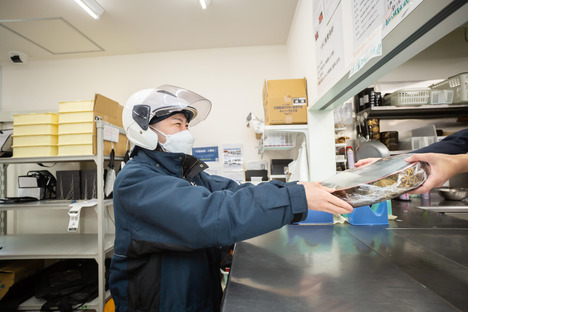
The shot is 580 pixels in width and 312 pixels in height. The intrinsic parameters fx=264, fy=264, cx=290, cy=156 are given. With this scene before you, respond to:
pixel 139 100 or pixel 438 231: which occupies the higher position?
pixel 139 100

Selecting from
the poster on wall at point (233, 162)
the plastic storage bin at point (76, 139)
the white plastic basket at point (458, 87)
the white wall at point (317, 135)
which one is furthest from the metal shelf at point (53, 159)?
the white plastic basket at point (458, 87)

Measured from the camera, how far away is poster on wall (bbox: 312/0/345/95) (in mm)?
1431

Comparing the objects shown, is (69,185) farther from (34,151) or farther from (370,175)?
(370,175)

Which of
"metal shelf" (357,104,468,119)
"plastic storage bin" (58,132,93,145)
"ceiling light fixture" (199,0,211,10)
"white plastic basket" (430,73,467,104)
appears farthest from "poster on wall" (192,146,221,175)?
"white plastic basket" (430,73,467,104)

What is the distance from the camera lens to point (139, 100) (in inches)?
46.6

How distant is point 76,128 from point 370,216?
110 inches

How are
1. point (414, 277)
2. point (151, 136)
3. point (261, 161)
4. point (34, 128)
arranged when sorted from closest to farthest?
point (414, 277), point (151, 136), point (34, 128), point (261, 161)

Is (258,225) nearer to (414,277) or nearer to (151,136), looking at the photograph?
(414,277)

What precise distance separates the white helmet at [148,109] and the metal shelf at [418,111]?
2139mm

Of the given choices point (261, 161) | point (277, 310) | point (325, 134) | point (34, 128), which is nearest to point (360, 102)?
point (325, 134)

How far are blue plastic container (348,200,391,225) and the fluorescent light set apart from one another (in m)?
2.89

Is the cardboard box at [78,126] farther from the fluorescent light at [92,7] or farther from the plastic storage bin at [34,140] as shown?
the fluorescent light at [92,7]
